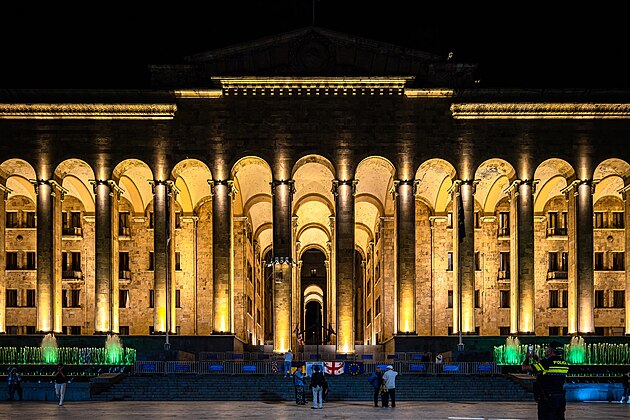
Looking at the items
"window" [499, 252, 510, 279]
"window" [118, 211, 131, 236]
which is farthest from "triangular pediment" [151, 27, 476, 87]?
"window" [499, 252, 510, 279]

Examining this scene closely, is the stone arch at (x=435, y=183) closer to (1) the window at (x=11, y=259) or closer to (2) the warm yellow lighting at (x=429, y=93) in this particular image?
(2) the warm yellow lighting at (x=429, y=93)

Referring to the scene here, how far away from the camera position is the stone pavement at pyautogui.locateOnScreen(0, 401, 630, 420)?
28094 mm

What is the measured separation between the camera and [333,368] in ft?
138

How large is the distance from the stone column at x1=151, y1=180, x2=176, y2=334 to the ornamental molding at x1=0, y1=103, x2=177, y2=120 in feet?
13.0

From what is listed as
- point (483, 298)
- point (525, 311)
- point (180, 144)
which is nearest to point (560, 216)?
point (483, 298)

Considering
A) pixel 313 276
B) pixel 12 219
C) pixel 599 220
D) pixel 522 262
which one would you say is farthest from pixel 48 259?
pixel 313 276

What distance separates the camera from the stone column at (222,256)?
52.3 meters

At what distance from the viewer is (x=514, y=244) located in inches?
2105

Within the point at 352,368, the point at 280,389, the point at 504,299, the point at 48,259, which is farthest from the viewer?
the point at 504,299

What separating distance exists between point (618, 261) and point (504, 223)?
25.9 feet

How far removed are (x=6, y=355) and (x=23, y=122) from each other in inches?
514

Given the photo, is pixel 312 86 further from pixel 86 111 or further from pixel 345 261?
pixel 86 111

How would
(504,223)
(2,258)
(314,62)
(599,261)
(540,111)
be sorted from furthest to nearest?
(504,223)
(599,261)
(2,258)
(540,111)
(314,62)

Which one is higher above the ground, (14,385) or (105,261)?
(105,261)
